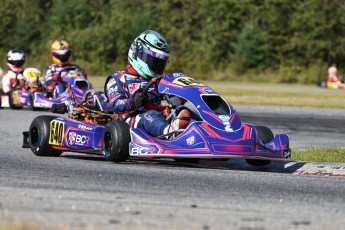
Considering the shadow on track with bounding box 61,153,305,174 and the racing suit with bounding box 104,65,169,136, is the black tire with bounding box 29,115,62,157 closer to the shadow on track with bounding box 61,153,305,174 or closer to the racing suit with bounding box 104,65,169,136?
the shadow on track with bounding box 61,153,305,174

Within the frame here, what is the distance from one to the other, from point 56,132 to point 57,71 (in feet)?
29.9

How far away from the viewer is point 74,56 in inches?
1873

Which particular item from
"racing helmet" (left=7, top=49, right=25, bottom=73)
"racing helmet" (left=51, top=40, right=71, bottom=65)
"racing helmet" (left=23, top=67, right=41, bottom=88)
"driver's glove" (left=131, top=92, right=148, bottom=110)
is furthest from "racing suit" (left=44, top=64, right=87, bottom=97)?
"driver's glove" (left=131, top=92, right=148, bottom=110)

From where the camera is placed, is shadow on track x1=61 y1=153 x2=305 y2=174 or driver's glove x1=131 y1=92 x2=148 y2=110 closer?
shadow on track x1=61 y1=153 x2=305 y2=174

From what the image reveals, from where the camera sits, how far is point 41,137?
33.0ft

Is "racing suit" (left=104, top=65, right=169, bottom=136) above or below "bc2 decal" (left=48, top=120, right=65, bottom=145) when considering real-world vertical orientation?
above

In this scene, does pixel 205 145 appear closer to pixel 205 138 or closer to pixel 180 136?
pixel 205 138

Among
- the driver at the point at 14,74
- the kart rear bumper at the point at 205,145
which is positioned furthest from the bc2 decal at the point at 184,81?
the driver at the point at 14,74

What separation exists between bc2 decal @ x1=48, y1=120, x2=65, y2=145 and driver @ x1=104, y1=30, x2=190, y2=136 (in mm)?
592

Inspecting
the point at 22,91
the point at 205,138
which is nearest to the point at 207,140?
the point at 205,138

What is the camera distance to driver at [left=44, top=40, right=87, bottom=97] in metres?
18.9

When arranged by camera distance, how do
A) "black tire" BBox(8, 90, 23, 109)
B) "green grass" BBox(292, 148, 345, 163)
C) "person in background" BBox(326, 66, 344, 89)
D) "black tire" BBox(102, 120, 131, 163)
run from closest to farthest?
"black tire" BBox(102, 120, 131, 163) < "green grass" BBox(292, 148, 345, 163) < "black tire" BBox(8, 90, 23, 109) < "person in background" BBox(326, 66, 344, 89)

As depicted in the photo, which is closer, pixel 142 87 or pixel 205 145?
pixel 205 145

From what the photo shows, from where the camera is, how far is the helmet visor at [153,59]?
33.5 feet
